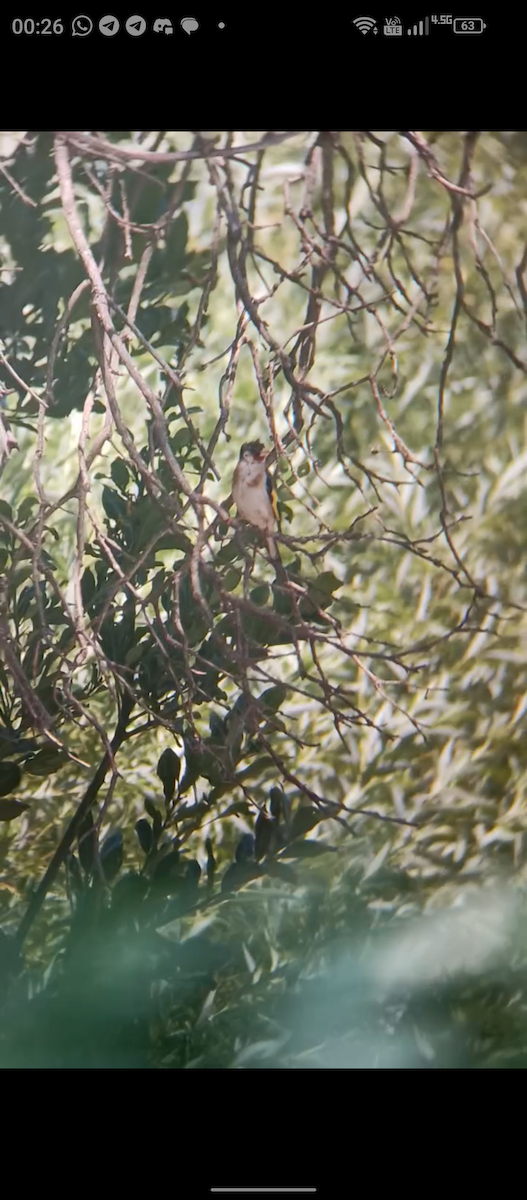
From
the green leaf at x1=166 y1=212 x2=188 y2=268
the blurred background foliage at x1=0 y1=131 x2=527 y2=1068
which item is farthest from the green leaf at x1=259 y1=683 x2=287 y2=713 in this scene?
the green leaf at x1=166 y1=212 x2=188 y2=268

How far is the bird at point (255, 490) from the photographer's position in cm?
98

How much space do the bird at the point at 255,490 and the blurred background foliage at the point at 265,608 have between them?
0.01 meters

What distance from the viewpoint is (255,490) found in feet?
3.21

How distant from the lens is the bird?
98cm

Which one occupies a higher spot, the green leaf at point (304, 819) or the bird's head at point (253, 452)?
the bird's head at point (253, 452)

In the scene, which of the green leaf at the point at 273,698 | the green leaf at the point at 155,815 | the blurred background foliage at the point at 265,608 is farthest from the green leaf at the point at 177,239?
the green leaf at the point at 155,815

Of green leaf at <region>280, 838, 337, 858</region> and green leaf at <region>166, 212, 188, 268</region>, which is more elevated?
green leaf at <region>166, 212, 188, 268</region>

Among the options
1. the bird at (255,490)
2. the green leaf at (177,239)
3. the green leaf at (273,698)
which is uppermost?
the green leaf at (177,239)
